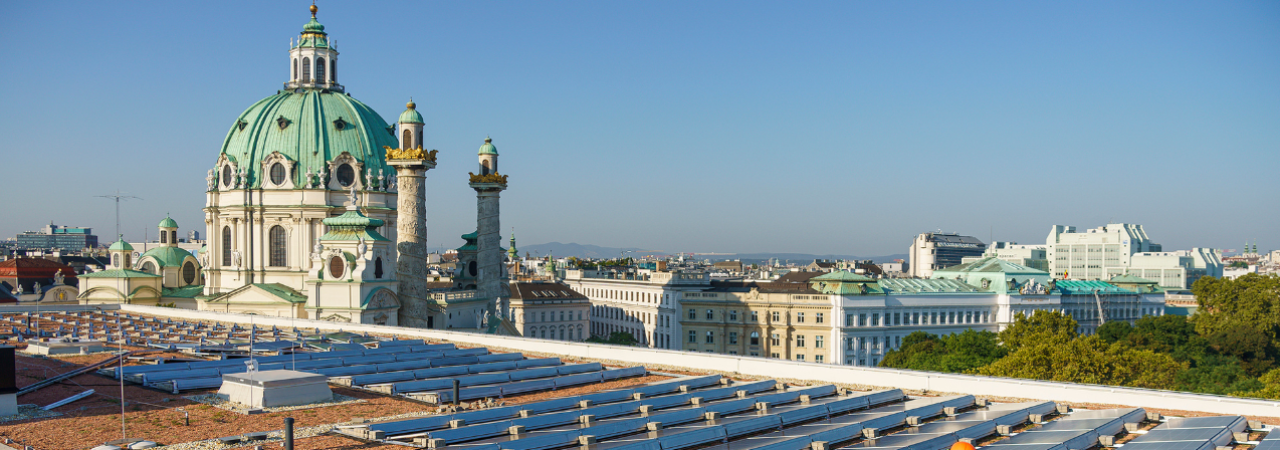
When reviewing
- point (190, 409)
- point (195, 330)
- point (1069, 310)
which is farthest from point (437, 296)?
point (1069, 310)

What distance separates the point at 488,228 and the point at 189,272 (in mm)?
24612

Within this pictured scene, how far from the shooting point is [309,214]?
81188 mm

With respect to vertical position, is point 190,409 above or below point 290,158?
below

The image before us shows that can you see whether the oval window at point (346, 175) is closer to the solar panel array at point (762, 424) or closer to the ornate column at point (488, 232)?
the ornate column at point (488, 232)

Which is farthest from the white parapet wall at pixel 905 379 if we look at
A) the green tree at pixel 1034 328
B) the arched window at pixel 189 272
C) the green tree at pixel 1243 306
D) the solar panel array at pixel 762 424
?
the green tree at pixel 1243 306

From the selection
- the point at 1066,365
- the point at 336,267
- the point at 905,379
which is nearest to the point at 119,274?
the point at 336,267

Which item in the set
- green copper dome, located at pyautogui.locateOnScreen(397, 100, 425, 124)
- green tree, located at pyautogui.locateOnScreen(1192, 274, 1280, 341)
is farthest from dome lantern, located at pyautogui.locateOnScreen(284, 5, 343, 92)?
green tree, located at pyautogui.locateOnScreen(1192, 274, 1280, 341)

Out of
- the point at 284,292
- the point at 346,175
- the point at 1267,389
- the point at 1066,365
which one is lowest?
the point at 1267,389

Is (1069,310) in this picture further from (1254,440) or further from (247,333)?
(1254,440)

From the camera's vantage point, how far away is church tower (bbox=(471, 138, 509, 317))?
85438mm

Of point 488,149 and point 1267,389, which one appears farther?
point 488,149

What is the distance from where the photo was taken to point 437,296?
79.4 metres

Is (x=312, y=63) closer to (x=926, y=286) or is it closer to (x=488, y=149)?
(x=488, y=149)

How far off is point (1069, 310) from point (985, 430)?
106 m
